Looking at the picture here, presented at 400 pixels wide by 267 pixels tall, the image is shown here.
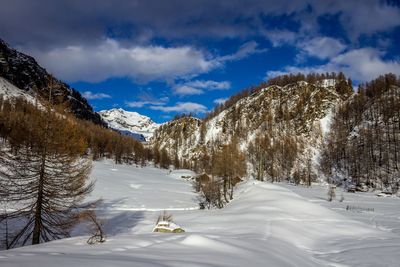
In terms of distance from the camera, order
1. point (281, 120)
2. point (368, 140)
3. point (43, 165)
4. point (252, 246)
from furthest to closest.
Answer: point (281, 120)
point (368, 140)
point (43, 165)
point (252, 246)

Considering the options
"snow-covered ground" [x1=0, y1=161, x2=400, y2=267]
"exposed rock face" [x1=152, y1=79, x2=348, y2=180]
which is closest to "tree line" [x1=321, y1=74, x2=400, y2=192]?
"exposed rock face" [x1=152, y1=79, x2=348, y2=180]

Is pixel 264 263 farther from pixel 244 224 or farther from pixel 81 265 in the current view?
pixel 244 224

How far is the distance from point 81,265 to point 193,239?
15.8 ft

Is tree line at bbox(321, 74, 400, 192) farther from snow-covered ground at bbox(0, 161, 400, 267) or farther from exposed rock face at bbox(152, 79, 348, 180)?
snow-covered ground at bbox(0, 161, 400, 267)

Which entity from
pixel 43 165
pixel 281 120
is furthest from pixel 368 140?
pixel 43 165

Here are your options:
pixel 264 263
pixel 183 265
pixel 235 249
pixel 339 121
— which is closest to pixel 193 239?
pixel 235 249

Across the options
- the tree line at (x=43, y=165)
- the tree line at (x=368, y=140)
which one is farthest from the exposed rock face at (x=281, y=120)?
the tree line at (x=43, y=165)

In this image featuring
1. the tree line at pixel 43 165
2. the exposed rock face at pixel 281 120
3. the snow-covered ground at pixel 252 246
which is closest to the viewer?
the snow-covered ground at pixel 252 246

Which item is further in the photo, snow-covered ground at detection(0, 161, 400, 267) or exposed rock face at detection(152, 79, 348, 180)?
exposed rock face at detection(152, 79, 348, 180)

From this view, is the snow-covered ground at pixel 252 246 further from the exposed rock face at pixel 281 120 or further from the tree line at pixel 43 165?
the exposed rock face at pixel 281 120

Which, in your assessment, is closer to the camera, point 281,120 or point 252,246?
point 252,246

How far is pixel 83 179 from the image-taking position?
64.5 ft

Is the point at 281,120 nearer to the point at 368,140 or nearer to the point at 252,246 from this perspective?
the point at 368,140

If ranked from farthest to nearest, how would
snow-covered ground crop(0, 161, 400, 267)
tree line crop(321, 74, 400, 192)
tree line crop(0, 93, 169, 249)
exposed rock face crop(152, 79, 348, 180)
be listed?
exposed rock face crop(152, 79, 348, 180), tree line crop(321, 74, 400, 192), tree line crop(0, 93, 169, 249), snow-covered ground crop(0, 161, 400, 267)
